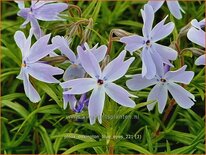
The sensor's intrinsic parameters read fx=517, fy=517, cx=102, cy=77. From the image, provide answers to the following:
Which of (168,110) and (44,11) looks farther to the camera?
(168,110)

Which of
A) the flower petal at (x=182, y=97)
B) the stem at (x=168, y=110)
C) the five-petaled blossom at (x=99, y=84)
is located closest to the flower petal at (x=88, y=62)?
the five-petaled blossom at (x=99, y=84)

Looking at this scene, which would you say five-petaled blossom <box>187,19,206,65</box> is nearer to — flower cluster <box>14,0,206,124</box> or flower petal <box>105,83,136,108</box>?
flower cluster <box>14,0,206,124</box>

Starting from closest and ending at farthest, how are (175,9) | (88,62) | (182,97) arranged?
(88,62), (182,97), (175,9)

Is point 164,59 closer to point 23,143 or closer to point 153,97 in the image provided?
point 153,97

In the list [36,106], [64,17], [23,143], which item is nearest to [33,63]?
[64,17]

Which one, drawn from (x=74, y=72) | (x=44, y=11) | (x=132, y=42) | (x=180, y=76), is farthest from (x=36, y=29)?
(x=180, y=76)

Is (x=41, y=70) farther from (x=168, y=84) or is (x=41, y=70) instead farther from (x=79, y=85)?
(x=168, y=84)

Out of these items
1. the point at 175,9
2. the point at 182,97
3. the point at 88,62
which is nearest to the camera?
the point at 88,62

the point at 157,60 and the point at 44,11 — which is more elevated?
the point at 44,11
